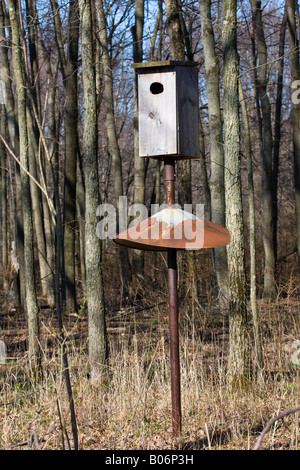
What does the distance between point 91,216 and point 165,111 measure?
209cm

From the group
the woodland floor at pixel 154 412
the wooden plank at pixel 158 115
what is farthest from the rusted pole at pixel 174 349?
the wooden plank at pixel 158 115

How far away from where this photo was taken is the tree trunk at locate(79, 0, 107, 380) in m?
6.16

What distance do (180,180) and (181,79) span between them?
5.58 m

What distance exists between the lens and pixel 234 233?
17.7 ft

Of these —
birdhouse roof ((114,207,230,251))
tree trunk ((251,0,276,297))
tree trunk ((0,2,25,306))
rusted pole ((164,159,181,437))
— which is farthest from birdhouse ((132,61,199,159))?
tree trunk ((251,0,276,297))

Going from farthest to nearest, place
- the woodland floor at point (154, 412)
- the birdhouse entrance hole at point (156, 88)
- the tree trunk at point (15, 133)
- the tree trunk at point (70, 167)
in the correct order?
the tree trunk at point (15, 133), the tree trunk at point (70, 167), the birdhouse entrance hole at point (156, 88), the woodland floor at point (154, 412)

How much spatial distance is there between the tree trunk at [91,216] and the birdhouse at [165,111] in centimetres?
189

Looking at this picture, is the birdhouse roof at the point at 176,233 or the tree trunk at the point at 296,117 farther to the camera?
the tree trunk at the point at 296,117

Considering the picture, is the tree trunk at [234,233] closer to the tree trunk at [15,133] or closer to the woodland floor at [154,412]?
the woodland floor at [154,412]

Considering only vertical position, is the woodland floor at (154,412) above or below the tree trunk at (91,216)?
below

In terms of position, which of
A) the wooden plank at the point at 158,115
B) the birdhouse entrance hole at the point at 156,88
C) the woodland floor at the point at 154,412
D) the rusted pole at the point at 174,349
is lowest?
the woodland floor at the point at 154,412

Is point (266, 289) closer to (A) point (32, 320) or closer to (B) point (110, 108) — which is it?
(B) point (110, 108)

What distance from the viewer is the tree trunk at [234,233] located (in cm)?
536
